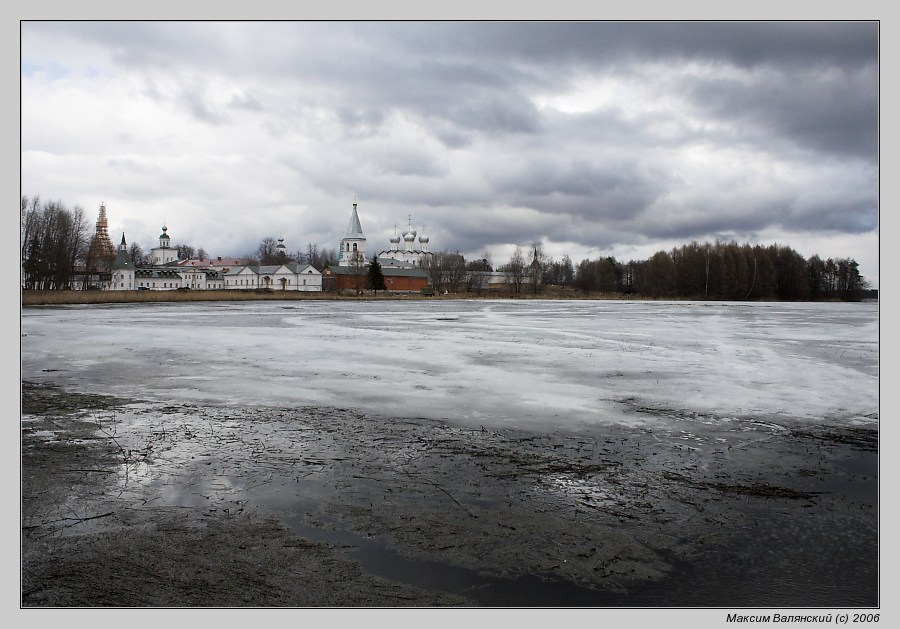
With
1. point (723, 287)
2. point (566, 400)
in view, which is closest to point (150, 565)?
point (566, 400)

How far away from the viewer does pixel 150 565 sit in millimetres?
3996

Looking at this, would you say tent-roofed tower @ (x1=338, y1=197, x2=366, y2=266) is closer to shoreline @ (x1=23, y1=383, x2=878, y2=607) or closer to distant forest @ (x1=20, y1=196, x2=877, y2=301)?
distant forest @ (x1=20, y1=196, x2=877, y2=301)

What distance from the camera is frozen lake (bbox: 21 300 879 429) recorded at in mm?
8664

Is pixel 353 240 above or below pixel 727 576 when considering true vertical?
above

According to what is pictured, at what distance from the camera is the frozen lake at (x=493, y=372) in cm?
866

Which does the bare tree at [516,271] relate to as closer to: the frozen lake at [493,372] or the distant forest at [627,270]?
the distant forest at [627,270]

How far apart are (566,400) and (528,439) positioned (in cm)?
225

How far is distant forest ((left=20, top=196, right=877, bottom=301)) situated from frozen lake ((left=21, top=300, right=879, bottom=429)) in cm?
184

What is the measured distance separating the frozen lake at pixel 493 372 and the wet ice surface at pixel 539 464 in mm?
72

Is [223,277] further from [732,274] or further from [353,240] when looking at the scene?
[732,274]

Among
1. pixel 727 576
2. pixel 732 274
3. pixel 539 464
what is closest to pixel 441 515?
pixel 539 464

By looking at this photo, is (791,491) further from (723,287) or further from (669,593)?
(723,287)

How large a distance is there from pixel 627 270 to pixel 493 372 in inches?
4305

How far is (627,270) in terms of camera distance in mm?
116500
